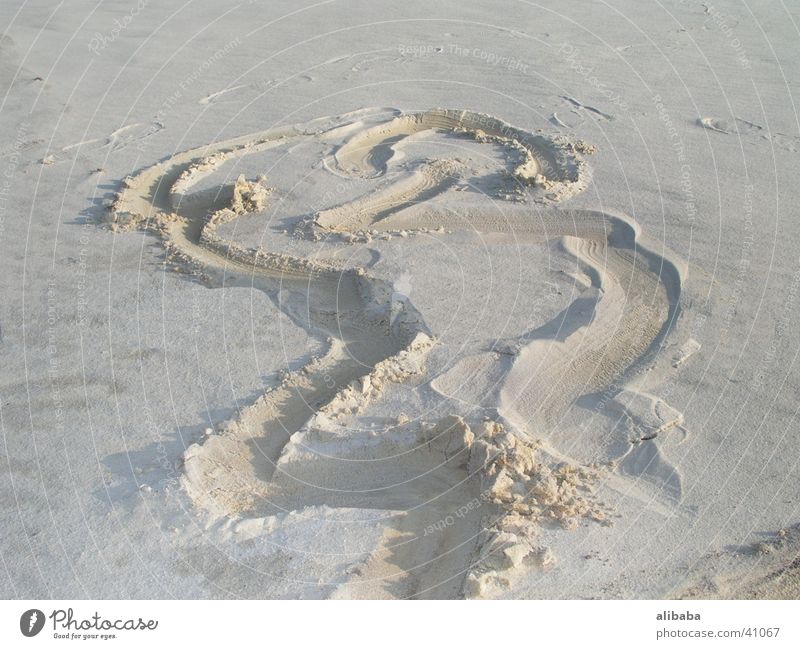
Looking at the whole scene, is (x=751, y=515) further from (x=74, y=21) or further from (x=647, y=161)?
(x=74, y=21)

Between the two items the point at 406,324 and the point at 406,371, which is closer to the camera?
the point at 406,371

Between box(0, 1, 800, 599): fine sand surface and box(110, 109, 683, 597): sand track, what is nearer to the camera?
box(0, 1, 800, 599): fine sand surface

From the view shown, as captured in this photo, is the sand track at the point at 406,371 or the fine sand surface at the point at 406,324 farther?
the sand track at the point at 406,371

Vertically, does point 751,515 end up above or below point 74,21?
below

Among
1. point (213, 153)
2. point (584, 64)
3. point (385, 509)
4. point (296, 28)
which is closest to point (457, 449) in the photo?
point (385, 509)
